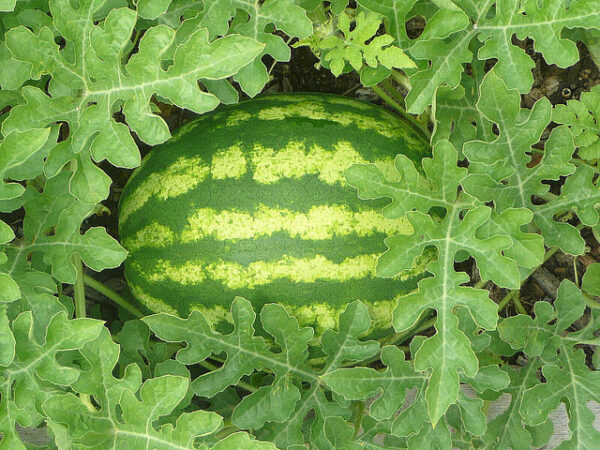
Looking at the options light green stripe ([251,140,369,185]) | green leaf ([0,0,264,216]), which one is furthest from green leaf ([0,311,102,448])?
light green stripe ([251,140,369,185])

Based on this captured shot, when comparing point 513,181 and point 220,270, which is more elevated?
point 513,181

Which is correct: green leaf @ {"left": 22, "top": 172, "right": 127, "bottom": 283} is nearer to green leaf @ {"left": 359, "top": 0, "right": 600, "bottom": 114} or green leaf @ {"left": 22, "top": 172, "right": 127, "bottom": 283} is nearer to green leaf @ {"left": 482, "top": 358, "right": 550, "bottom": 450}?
green leaf @ {"left": 359, "top": 0, "right": 600, "bottom": 114}

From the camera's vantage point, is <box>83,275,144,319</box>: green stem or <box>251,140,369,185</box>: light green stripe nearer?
<box>251,140,369,185</box>: light green stripe

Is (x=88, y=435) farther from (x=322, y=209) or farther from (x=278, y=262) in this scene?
(x=322, y=209)

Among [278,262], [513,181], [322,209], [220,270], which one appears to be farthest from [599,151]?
[220,270]

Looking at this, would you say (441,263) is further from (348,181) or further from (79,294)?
(79,294)

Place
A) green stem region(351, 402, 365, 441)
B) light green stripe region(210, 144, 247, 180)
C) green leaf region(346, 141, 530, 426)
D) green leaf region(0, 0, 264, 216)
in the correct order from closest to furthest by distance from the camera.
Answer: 1. green leaf region(0, 0, 264, 216)
2. green leaf region(346, 141, 530, 426)
3. light green stripe region(210, 144, 247, 180)
4. green stem region(351, 402, 365, 441)
